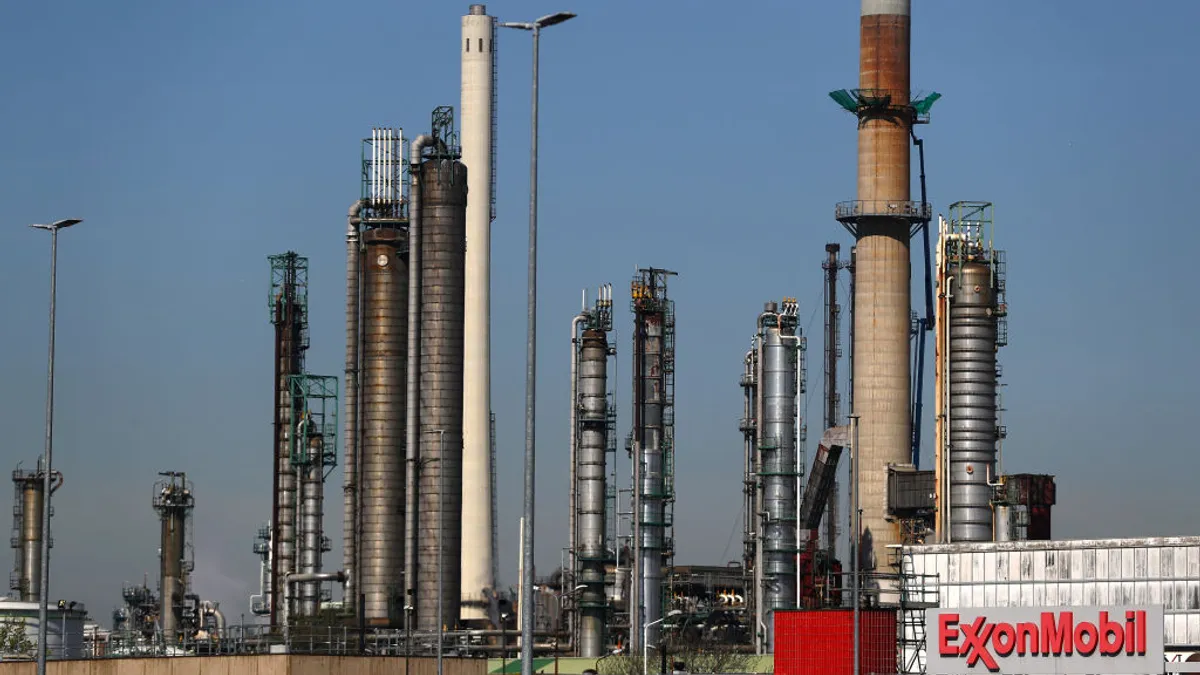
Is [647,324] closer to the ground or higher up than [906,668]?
higher up

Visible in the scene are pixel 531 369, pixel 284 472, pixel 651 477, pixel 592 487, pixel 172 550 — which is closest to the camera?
pixel 531 369

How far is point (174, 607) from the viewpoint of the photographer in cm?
14138

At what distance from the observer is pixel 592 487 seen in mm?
106250

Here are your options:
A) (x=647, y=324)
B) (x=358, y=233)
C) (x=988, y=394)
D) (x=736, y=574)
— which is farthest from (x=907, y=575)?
(x=736, y=574)

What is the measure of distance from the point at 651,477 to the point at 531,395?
69.5 m

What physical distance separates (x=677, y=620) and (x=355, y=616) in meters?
21.3

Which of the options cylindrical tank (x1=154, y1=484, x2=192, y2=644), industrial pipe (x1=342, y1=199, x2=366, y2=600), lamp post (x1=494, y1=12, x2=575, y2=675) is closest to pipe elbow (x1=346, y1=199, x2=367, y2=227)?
industrial pipe (x1=342, y1=199, x2=366, y2=600)

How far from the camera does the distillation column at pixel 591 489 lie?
104875 millimetres

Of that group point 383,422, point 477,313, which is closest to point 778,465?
point 383,422

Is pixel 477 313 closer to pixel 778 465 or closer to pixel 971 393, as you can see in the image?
pixel 778 465

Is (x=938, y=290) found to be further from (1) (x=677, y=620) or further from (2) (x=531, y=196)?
(2) (x=531, y=196)

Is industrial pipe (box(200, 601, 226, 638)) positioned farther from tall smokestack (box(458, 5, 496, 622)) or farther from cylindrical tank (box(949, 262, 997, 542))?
cylindrical tank (box(949, 262, 997, 542))

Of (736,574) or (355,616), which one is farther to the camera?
(736,574)

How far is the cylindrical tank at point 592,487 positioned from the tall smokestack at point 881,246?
46.2 ft
